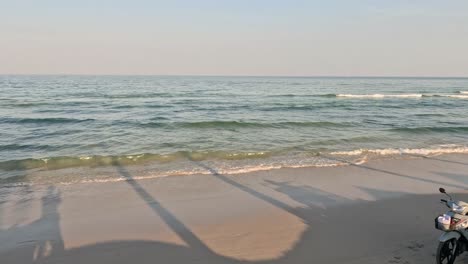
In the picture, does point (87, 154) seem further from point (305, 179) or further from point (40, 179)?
point (305, 179)

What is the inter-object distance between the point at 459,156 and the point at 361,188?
6.24 metres

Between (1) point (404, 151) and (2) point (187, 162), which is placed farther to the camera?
(1) point (404, 151)

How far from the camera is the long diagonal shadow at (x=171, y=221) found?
19.1 feet

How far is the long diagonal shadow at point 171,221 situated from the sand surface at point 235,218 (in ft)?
0.08

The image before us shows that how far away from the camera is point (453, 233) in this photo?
4633 millimetres

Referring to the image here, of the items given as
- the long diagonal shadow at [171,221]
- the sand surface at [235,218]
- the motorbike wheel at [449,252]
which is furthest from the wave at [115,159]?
the motorbike wheel at [449,252]

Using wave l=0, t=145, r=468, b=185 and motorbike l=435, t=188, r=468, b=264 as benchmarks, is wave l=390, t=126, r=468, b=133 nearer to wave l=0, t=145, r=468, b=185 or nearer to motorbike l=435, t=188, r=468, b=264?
wave l=0, t=145, r=468, b=185

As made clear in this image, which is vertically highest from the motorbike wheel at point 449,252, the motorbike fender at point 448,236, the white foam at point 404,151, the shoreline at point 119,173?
the motorbike fender at point 448,236

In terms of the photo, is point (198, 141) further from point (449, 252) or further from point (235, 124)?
point (449, 252)

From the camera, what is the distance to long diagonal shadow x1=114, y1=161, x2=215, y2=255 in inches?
229

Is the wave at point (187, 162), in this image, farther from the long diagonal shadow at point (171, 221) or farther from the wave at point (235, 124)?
the wave at point (235, 124)

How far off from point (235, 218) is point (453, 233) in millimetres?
3746

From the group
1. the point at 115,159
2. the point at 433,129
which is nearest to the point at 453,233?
the point at 115,159

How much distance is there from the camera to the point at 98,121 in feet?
71.4
